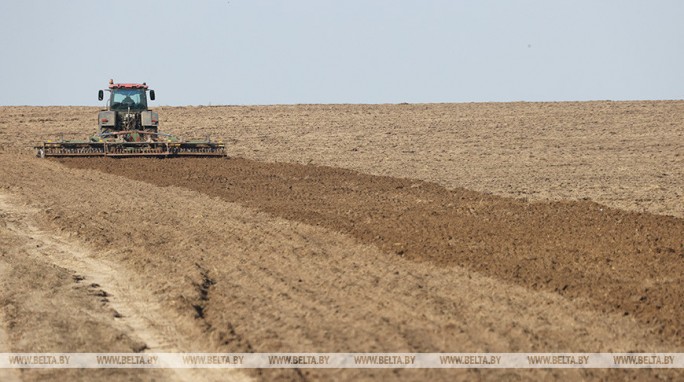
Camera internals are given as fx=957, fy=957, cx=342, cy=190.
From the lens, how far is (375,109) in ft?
A: 201

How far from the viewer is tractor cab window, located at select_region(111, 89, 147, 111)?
30391 mm

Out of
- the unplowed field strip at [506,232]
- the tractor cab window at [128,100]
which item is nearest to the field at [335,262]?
the unplowed field strip at [506,232]

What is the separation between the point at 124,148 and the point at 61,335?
20.7 m

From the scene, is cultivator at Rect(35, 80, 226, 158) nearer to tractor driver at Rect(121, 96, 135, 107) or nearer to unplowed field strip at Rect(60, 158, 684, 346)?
tractor driver at Rect(121, 96, 135, 107)

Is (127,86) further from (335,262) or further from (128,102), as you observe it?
(335,262)

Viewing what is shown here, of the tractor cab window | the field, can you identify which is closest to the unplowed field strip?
the field

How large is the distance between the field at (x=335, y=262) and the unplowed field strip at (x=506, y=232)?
0.18 ft

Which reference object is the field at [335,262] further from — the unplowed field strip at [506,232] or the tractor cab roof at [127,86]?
the tractor cab roof at [127,86]

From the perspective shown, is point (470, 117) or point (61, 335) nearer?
point (61, 335)

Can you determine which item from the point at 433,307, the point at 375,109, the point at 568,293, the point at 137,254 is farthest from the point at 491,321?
the point at 375,109

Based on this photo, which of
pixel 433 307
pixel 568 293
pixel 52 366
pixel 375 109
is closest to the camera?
pixel 52 366

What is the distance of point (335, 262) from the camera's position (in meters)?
11.5

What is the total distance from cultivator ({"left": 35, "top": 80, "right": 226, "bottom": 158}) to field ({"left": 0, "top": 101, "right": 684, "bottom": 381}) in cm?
71

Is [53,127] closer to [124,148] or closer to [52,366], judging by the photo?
[124,148]
